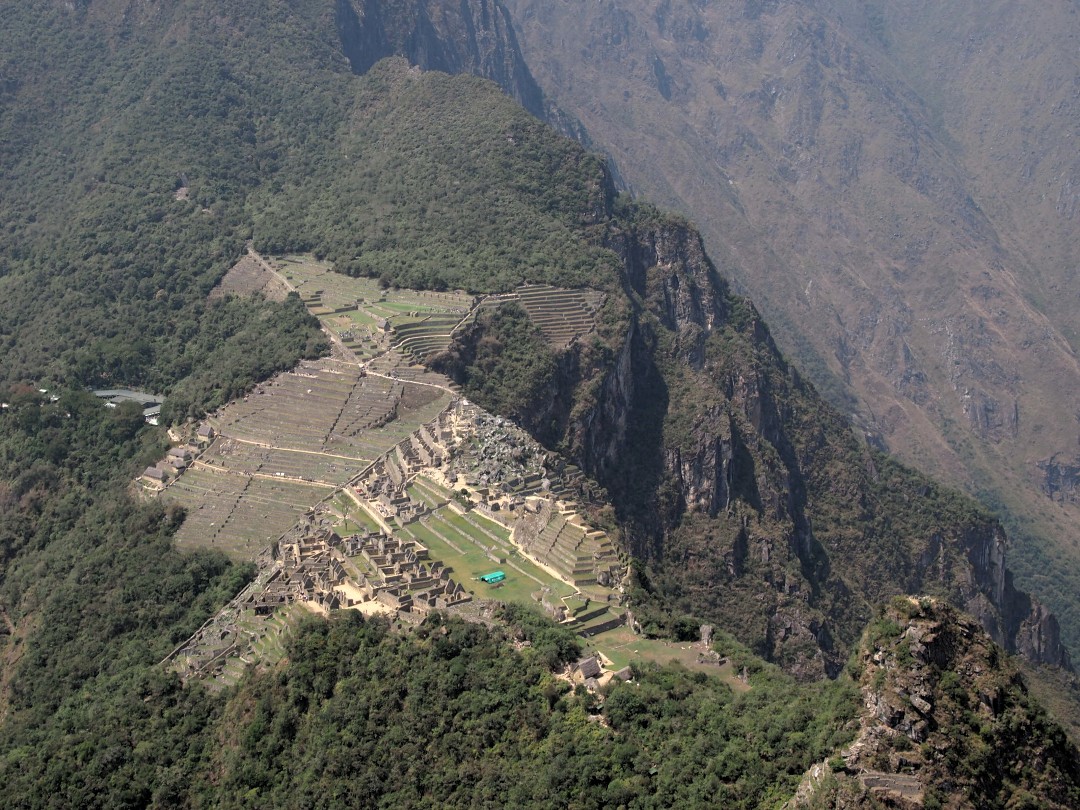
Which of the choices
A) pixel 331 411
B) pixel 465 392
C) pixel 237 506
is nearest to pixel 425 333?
pixel 465 392

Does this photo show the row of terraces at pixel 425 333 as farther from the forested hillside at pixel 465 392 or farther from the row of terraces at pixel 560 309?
the row of terraces at pixel 560 309

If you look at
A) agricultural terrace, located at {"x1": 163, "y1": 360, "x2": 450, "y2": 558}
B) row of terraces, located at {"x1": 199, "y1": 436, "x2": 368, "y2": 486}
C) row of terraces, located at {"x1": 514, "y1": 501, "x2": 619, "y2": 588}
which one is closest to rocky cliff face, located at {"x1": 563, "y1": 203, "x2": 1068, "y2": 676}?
agricultural terrace, located at {"x1": 163, "y1": 360, "x2": 450, "y2": 558}

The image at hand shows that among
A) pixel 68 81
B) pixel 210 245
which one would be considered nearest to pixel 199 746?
pixel 210 245

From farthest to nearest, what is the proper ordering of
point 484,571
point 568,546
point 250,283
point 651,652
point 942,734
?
point 250,283 < point 568,546 < point 484,571 < point 651,652 < point 942,734

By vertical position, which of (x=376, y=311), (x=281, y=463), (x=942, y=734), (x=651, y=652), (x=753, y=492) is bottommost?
(x=753, y=492)

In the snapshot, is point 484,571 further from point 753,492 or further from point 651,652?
point 753,492

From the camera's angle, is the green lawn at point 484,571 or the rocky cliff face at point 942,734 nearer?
the rocky cliff face at point 942,734

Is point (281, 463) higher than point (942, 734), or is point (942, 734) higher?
point (942, 734)

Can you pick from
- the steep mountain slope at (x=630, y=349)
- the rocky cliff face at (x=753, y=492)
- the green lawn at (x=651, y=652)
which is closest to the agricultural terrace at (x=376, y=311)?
the steep mountain slope at (x=630, y=349)
